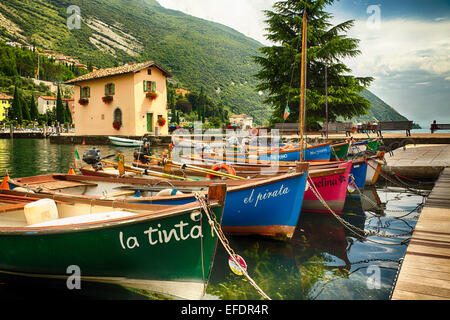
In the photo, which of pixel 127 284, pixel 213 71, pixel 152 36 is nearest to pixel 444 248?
pixel 127 284

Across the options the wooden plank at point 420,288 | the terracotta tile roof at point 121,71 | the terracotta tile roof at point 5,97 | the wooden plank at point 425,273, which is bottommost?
the wooden plank at point 420,288

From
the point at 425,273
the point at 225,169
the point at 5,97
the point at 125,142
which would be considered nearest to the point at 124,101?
the point at 125,142

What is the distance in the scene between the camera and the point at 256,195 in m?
5.67

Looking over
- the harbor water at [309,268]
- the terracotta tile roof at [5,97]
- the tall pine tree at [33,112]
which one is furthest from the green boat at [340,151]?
the terracotta tile roof at [5,97]

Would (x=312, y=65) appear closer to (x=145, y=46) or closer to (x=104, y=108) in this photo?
(x=104, y=108)

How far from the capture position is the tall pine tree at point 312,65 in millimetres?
23312

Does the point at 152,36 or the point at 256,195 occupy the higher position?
the point at 152,36

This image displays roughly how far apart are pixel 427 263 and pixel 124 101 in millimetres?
31457

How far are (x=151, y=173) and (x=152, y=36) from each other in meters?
160

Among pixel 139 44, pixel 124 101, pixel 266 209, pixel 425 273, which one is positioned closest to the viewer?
pixel 425 273

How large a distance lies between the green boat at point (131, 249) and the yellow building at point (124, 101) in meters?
28.2

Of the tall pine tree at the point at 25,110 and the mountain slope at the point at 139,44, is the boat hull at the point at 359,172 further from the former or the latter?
the mountain slope at the point at 139,44

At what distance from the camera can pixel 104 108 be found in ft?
109

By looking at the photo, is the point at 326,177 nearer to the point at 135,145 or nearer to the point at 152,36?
the point at 135,145
